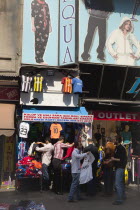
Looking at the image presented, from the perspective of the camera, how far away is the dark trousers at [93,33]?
39.7ft

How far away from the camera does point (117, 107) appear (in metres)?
12.5

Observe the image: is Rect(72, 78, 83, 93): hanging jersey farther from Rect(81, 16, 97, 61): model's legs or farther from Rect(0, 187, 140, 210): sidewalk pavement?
Rect(0, 187, 140, 210): sidewalk pavement

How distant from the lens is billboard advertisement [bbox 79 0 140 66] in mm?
12156

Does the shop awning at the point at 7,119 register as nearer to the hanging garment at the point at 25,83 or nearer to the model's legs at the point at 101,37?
Answer: the hanging garment at the point at 25,83

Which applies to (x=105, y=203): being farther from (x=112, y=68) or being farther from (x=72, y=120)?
(x=112, y=68)

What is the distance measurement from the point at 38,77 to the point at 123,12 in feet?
16.5

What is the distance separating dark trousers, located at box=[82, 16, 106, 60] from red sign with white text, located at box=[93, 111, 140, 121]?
101 inches

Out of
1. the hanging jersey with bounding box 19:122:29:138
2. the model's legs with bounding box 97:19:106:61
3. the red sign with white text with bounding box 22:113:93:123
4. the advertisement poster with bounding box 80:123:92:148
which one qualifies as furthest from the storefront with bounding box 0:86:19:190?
the model's legs with bounding box 97:19:106:61

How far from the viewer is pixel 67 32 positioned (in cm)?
1202

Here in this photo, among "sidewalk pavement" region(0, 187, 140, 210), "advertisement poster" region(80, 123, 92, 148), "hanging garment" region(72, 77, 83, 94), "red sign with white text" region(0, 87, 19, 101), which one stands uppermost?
"hanging garment" region(72, 77, 83, 94)

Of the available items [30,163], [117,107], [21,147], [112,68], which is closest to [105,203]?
[30,163]

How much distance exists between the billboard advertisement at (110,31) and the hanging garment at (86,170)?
4.68 m

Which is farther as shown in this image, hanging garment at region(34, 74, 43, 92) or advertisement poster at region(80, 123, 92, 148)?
hanging garment at region(34, 74, 43, 92)

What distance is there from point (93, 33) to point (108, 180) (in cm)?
635
